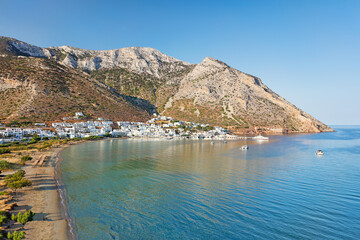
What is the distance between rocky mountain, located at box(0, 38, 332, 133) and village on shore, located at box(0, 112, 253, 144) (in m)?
15.4

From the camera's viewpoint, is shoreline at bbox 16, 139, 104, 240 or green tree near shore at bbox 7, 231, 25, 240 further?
shoreline at bbox 16, 139, 104, 240

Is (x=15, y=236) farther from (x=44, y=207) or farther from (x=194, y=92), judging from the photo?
(x=194, y=92)

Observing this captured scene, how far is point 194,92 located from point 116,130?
80.5 meters

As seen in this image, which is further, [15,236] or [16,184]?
[16,184]

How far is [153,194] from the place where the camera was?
85.4 ft

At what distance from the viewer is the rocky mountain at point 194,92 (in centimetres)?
14362

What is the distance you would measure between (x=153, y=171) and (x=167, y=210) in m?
17.7

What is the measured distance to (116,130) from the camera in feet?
351

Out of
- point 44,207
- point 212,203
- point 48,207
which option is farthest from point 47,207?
point 212,203

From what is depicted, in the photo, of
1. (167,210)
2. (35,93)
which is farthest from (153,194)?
(35,93)

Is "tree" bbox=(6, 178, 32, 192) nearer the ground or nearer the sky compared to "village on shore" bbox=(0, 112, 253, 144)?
nearer the ground

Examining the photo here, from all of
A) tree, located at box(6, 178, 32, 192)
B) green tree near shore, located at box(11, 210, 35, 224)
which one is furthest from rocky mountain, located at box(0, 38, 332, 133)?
green tree near shore, located at box(11, 210, 35, 224)

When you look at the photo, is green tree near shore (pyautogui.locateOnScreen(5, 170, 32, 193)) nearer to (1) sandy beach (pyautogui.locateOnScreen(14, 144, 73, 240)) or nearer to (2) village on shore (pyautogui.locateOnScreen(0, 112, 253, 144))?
(1) sandy beach (pyautogui.locateOnScreen(14, 144, 73, 240))

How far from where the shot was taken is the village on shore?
77000 mm
